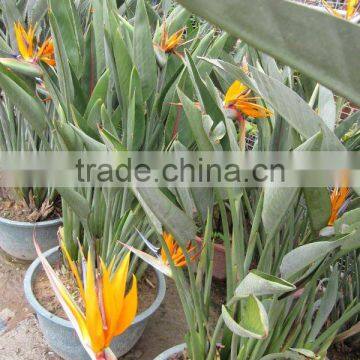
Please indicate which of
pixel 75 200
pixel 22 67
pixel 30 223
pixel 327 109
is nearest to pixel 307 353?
pixel 327 109

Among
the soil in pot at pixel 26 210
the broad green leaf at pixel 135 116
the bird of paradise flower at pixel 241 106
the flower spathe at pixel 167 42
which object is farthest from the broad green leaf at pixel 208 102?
the soil in pot at pixel 26 210

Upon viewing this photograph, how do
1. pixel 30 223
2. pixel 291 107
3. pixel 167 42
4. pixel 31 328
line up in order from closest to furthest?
pixel 291 107, pixel 167 42, pixel 31 328, pixel 30 223

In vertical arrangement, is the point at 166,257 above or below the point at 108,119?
below

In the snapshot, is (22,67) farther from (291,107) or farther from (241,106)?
(291,107)

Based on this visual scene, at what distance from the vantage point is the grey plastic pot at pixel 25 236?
1395mm

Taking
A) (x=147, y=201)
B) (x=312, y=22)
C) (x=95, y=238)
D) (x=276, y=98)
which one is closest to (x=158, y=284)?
(x=95, y=238)

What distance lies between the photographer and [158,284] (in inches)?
45.5

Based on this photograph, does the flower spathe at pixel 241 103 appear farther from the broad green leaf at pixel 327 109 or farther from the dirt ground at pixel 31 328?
the dirt ground at pixel 31 328

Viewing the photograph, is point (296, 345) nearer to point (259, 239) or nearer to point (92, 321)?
point (259, 239)

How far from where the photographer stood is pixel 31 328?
1280mm

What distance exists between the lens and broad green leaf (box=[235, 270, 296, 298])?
491mm

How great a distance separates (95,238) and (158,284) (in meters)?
0.23

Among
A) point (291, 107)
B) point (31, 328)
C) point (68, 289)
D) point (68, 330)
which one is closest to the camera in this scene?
point (291, 107)

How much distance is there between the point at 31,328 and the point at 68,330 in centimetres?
32
